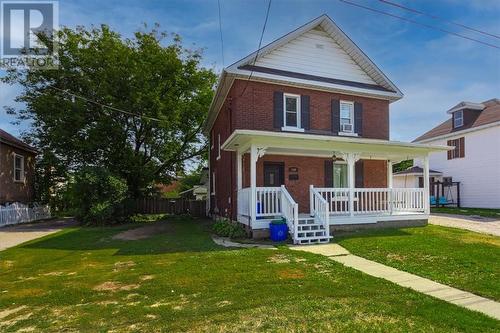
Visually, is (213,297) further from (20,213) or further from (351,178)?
(20,213)

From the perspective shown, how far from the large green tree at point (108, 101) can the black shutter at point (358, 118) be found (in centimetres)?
1158

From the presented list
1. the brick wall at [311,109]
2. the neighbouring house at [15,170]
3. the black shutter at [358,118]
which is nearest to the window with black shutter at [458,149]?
the brick wall at [311,109]

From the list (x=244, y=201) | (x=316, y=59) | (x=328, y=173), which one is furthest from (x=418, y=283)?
(x=316, y=59)

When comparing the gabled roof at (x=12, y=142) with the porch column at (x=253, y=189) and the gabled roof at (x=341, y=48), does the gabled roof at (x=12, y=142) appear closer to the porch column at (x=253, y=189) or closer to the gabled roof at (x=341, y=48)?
the gabled roof at (x=341, y=48)

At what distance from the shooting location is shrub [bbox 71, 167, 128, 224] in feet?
55.4

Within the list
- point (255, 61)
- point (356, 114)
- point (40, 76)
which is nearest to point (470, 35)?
point (356, 114)

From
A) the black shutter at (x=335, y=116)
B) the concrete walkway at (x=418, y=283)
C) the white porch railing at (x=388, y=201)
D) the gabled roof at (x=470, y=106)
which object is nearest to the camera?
the concrete walkway at (x=418, y=283)

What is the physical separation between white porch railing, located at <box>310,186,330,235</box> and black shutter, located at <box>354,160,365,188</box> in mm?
4502

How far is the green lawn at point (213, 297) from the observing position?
4305mm

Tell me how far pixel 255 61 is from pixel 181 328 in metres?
11.6

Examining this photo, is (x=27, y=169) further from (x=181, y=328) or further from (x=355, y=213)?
(x=181, y=328)

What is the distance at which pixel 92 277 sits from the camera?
6.73 meters

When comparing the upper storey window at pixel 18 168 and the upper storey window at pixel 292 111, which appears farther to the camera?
the upper storey window at pixel 18 168

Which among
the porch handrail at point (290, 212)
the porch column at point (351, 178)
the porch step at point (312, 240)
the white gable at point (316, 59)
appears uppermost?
the white gable at point (316, 59)
